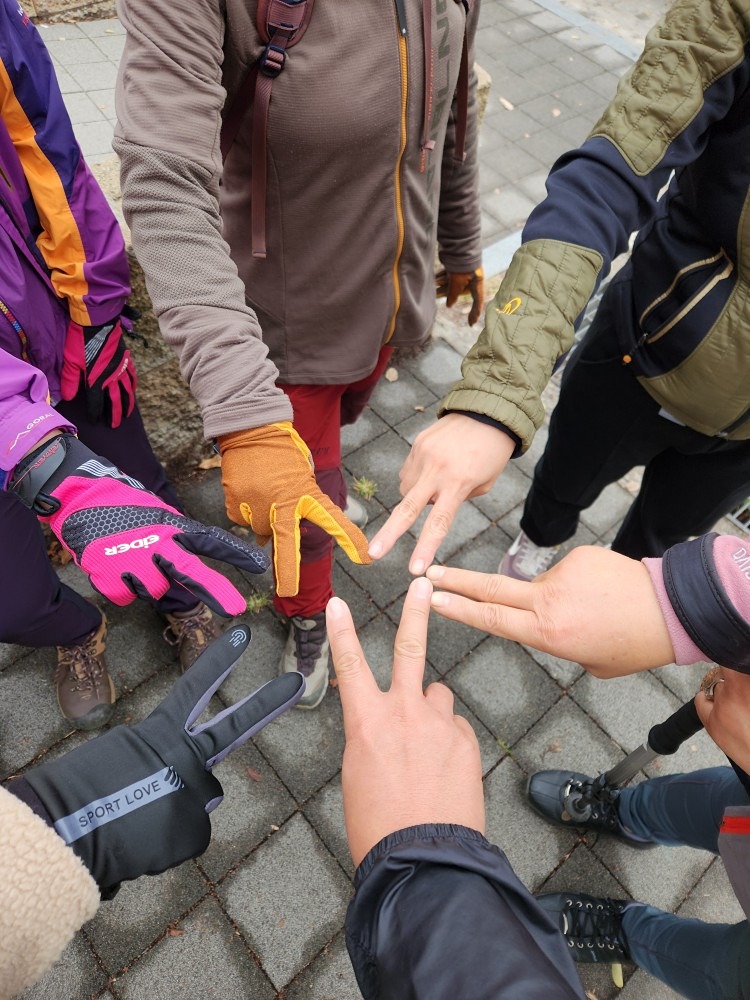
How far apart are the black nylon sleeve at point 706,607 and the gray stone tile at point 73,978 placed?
2.17 metres

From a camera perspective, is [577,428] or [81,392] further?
[577,428]

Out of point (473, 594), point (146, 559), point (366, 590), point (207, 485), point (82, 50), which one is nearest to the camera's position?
point (473, 594)

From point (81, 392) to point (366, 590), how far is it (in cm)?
159

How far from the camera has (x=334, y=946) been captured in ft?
7.19

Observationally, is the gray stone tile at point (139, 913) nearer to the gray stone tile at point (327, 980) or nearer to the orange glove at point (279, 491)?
the gray stone tile at point (327, 980)

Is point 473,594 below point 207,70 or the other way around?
below

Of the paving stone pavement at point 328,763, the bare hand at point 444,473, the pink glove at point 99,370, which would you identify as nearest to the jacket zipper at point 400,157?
the bare hand at point 444,473

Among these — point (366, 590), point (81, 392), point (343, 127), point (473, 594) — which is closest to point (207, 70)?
point (343, 127)

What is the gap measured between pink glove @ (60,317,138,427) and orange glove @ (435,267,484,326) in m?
1.42

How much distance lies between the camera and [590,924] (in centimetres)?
221

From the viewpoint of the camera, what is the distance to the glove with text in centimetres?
172

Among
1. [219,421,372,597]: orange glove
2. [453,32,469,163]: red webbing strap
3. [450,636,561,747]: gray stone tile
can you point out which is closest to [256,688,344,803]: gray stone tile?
[450,636,561,747]: gray stone tile

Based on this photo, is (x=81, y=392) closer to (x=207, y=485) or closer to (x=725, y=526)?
(x=207, y=485)

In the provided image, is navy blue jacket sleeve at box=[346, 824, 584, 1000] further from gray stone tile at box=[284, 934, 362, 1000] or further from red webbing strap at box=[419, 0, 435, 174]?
red webbing strap at box=[419, 0, 435, 174]
